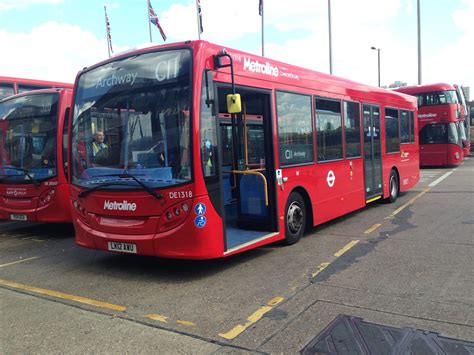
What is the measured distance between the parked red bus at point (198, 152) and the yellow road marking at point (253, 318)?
1.11 metres

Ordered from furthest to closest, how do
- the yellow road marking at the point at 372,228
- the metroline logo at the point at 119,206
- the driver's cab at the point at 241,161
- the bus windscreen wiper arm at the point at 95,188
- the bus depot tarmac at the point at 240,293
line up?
1. the yellow road marking at the point at 372,228
2. the bus windscreen wiper arm at the point at 95,188
3. the metroline logo at the point at 119,206
4. the driver's cab at the point at 241,161
5. the bus depot tarmac at the point at 240,293

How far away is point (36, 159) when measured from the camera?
8.70 meters

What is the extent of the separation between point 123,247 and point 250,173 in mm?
2326

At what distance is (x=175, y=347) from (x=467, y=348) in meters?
2.38

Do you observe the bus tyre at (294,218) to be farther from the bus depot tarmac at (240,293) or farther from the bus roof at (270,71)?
the bus roof at (270,71)

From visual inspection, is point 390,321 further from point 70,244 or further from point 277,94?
point 70,244

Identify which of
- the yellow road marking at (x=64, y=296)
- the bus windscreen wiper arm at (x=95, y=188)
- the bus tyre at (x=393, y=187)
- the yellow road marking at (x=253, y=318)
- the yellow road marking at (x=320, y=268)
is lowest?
the yellow road marking at (x=320, y=268)

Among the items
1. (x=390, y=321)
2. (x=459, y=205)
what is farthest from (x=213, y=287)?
(x=459, y=205)

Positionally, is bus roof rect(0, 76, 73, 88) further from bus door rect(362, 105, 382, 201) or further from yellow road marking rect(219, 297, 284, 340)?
yellow road marking rect(219, 297, 284, 340)

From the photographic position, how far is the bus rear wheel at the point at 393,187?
11.5m

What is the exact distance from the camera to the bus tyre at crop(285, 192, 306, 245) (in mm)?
7070

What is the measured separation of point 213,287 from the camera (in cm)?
525

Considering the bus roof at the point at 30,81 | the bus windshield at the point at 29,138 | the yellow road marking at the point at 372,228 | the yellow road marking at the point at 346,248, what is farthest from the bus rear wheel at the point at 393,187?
the bus roof at the point at 30,81

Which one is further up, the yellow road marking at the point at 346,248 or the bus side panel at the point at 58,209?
the bus side panel at the point at 58,209
